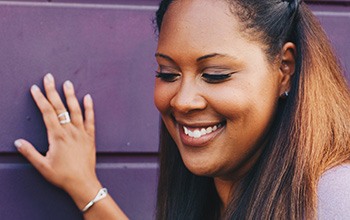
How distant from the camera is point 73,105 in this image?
10.4 ft

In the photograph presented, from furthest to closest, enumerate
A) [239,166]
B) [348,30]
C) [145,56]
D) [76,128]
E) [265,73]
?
[348,30]
[145,56]
[76,128]
[239,166]
[265,73]

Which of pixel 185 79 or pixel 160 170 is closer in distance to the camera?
pixel 185 79

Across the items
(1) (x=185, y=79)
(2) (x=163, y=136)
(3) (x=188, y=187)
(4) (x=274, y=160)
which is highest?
(1) (x=185, y=79)

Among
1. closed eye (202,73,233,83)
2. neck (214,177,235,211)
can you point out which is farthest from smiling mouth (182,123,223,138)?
neck (214,177,235,211)

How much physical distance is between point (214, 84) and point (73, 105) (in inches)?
36.7

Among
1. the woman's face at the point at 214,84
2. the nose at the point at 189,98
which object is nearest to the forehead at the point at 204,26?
the woman's face at the point at 214,84

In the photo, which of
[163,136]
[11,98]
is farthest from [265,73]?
[11,98]

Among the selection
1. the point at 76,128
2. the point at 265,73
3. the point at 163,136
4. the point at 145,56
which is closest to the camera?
the point at 265,73

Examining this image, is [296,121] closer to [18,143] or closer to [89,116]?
[89,116]

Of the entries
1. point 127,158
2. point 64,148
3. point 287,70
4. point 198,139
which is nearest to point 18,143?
point 64,148

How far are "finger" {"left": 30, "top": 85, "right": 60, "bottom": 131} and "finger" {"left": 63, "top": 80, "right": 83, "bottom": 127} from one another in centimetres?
6

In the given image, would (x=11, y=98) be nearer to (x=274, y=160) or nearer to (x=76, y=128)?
(x=76, y=128)

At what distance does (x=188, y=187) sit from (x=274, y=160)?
61 cm

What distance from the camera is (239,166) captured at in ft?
8.42
